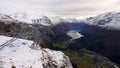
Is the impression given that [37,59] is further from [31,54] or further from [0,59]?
[0,59]

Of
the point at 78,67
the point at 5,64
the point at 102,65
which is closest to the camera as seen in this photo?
the point at 5,64

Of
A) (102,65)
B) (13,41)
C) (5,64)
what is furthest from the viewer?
(102,65)

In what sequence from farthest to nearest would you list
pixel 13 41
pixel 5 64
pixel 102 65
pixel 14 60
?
pixel 102 65
pixel 13 41
pixel 14 60
pixel 5 64

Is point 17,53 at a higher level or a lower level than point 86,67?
higher

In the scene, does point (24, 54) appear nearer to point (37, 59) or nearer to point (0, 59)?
point (37, 59)

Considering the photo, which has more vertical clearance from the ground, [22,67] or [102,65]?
[22,67]

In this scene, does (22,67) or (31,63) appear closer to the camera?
(22,67)

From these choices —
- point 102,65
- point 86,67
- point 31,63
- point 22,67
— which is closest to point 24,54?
point 31,63

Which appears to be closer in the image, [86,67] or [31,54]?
[31,54]

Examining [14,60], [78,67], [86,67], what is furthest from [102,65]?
[14,60]
